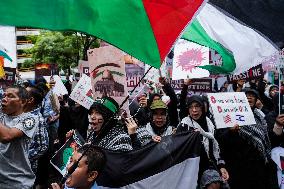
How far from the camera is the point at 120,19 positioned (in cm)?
305

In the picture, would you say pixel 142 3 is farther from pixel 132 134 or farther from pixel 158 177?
pixel 158 177

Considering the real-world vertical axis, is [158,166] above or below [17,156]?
→ below

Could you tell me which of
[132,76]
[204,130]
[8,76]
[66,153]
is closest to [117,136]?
[66,153]

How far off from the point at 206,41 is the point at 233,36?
313mm

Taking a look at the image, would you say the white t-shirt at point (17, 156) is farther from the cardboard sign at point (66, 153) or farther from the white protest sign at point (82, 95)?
the white protest sign at point (82, 95)

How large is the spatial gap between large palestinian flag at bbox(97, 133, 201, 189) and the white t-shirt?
65 centimetres

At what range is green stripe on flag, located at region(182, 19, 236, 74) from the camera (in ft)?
15.1

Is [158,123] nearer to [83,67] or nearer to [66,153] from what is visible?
[66,153]

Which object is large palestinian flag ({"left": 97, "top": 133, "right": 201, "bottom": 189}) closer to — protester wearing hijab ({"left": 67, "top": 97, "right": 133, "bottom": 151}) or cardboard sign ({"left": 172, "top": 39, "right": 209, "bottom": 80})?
protester wearing hijab ({"left": 67, "top": 97, "right": 133, "bottom": 151})

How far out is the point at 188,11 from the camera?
337 centimetres

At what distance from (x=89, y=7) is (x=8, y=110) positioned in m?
1.48

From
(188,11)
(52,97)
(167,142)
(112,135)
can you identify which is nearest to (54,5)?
(188,11)

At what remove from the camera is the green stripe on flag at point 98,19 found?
2.64 m

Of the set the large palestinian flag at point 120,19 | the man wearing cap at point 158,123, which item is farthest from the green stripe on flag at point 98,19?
the man wearing cap at point 158,123
